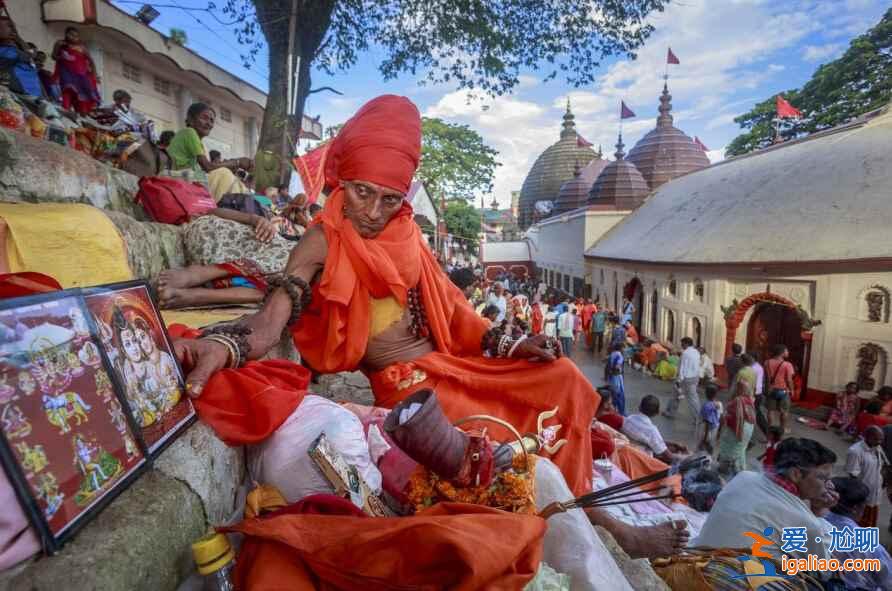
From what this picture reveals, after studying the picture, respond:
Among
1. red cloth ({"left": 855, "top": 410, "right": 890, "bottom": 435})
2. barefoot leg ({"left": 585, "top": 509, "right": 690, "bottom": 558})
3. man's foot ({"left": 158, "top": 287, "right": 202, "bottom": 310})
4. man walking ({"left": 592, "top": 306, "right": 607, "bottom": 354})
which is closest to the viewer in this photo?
barefoot leg ({"left": 585, "top": 509, "right": 690, "bottom": 558})

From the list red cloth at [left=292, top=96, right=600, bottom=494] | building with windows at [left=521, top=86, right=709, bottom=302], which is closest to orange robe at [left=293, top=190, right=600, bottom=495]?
red cloth at [left=292, top=96, right=600, bottom=494]

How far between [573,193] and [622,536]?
23233 millimetres

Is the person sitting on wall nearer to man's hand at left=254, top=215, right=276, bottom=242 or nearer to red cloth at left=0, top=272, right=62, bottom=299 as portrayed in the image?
man's hand at left=254, top=215, right=276, bottom=242

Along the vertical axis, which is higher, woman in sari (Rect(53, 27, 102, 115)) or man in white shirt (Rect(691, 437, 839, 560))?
woman in sari (Rect(53, 27, 102, 115))

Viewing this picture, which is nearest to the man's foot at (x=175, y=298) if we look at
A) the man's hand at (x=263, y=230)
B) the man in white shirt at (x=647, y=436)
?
the man's hand at (x=263, y=230)

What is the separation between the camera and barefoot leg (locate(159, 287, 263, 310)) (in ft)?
8.16

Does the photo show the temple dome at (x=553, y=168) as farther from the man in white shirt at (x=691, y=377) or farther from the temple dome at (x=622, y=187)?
the man in white shirt at (x=691, y=377)

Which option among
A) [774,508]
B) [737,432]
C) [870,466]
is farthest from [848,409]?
[774,508]

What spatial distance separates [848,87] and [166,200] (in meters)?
26.8

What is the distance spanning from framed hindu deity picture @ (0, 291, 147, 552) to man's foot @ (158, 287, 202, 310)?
5.01ft

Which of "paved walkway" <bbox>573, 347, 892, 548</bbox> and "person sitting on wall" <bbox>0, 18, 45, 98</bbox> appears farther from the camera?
"paved walkway" <bbox>573, 347, 892, 548</bbox>

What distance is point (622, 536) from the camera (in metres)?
1.91

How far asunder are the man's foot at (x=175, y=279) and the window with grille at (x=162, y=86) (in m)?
9.88

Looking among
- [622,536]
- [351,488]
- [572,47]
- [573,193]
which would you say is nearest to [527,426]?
[622,536]
